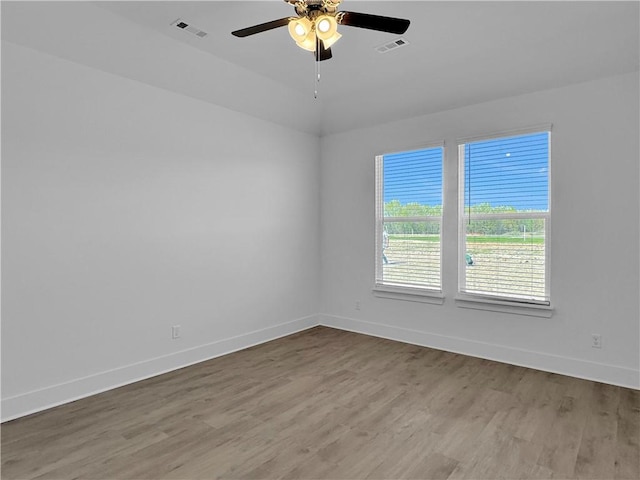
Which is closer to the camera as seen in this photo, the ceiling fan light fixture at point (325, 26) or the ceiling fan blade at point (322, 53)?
the ceiling fan light fixture at point (325, 26)

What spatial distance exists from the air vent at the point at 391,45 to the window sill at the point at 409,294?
270cm

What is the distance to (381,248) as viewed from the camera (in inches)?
202

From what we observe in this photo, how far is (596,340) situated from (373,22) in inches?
135

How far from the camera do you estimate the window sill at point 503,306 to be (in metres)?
3.86

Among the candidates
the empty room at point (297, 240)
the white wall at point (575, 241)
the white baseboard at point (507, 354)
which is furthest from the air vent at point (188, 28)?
the white baseboard at point (507, 354)

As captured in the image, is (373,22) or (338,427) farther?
(338,427)

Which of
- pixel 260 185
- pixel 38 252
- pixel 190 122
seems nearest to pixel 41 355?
pixel 38 252

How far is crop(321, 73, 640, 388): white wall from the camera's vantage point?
345 centimetres

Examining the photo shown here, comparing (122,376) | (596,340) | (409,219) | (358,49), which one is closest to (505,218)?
(409,219)

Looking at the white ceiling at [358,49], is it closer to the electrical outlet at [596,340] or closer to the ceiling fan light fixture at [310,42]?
the ceiling fan light fixture at [310,42]

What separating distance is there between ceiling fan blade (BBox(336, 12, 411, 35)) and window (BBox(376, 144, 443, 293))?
8.30 feet

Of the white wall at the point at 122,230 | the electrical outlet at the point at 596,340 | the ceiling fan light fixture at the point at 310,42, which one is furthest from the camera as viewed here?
the electrical outlet at the point at 596,340

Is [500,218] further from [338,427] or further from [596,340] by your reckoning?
[338,427]

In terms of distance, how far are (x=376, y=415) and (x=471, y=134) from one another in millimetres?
3123
